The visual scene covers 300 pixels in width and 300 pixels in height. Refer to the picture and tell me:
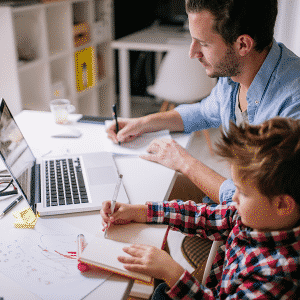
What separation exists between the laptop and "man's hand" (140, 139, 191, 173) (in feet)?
0.51

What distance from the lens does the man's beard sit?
1205 mm

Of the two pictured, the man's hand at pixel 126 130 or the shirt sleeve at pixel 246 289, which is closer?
the shirt sleeve at pixel 246 289

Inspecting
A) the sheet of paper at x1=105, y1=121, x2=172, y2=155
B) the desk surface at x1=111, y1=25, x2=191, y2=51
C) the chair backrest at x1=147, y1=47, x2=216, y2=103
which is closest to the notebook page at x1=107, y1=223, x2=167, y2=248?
the sheet of paper at x1=105, y1=121, x2=172, y2=155

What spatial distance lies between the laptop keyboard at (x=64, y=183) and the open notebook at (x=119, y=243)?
0.18 m

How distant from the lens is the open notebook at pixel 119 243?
79 cm

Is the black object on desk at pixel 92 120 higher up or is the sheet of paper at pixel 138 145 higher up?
the sheet of paper at pixel 138 145

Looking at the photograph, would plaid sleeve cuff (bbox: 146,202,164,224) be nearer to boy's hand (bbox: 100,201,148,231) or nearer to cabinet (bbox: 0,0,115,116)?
boy's hand (bbox: 100,201,148,231)

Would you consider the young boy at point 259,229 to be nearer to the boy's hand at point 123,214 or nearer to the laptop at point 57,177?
the boy's hand at point 123,214

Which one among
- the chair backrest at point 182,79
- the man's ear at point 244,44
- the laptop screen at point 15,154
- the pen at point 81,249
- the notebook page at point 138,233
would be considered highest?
the man's ear at point 244,44

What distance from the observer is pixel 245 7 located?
1.11 metres

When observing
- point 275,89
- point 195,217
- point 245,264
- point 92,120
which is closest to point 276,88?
point 275,89

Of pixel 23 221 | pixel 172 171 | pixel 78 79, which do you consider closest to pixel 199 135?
pixel 78 79

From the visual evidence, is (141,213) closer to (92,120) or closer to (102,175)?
(102,175)

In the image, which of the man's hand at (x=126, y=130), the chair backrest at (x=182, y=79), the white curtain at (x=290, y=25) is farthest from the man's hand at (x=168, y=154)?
the chair backrest at (x=182, y=79)
